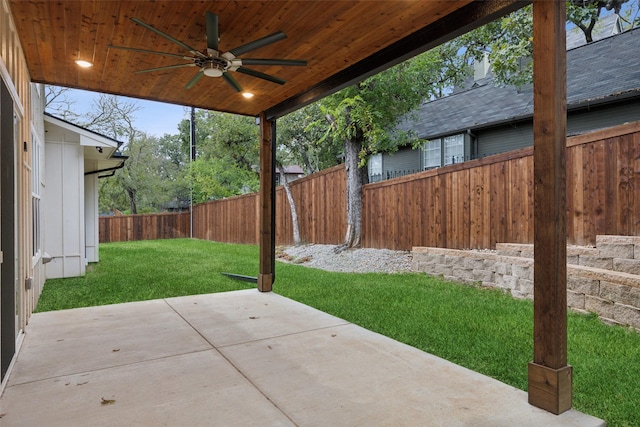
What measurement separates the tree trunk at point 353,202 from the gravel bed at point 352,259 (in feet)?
0.93

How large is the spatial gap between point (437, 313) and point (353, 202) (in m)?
4.96

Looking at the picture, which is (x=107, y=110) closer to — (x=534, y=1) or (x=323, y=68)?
(x=323, y=68)

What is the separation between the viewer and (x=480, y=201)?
6566 millimetres

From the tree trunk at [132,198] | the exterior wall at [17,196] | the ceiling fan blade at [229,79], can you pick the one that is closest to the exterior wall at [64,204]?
the exterior wall at [17,196]

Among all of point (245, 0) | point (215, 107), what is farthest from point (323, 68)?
point (215, 107)

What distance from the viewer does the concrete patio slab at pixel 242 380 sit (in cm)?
221

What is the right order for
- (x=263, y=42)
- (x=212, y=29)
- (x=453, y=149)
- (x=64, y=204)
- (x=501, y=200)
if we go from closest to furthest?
(x=212, y=29) < (x=263, y=42) < (x=501, y=200) < (x=64, y=204) < (x=453, y=149)

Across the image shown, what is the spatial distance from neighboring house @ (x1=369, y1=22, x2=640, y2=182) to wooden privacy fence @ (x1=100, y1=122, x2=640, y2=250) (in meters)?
3.03

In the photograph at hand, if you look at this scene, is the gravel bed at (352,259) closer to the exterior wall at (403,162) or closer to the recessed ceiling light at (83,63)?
the exterior wall at (403,162)

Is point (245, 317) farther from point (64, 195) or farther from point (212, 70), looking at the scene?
point (64, 195)

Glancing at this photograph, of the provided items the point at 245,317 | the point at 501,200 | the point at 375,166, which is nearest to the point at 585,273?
the point at 501,200

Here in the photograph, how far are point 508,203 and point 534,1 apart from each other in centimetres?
425

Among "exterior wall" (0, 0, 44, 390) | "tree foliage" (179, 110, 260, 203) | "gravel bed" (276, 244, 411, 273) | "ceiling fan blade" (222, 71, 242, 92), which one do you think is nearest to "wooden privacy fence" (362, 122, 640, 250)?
"gravel bed" (276, 244, 411, 273)

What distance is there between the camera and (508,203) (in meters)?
6.15
